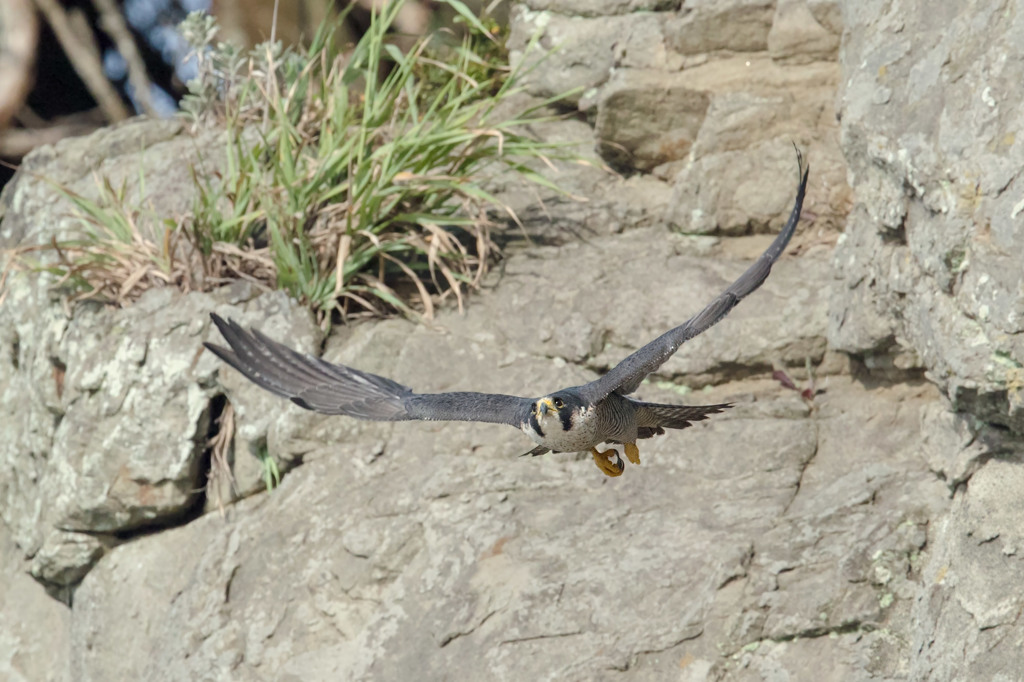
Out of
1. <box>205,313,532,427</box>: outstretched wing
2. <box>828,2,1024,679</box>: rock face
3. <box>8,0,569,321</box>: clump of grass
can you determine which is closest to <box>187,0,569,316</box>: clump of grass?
<box>8,0,569,321</box>: clump of grass

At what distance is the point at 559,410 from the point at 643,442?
1.46 metres

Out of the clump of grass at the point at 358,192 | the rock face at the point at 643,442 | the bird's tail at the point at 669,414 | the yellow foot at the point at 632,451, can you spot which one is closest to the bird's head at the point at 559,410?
the bird's tail at the point at 669,414

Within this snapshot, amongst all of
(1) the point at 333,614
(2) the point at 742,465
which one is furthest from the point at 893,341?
(1) the point at 333,614

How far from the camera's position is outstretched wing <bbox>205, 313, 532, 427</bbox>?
3.63 meters

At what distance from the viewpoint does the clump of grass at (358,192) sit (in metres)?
5.41

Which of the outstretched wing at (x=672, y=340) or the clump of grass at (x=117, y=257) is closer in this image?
the outstretched wing at (x=672, y=340)

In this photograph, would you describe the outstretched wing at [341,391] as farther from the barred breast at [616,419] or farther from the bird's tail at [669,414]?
the bird's tail at [669,414]

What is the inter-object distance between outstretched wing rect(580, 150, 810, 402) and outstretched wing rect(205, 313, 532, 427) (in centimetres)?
30

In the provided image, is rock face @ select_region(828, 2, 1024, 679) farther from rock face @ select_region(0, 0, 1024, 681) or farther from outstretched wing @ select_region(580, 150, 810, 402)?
outstretched wing @ select_region(580, 150, 810, 402)

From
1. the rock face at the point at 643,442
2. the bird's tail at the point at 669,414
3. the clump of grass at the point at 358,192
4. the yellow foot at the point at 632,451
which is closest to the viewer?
the rock face at the point at 643,442

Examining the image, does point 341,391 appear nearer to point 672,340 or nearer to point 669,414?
point 669,414

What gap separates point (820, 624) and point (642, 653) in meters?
0.63

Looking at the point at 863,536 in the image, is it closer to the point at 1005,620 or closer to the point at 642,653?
the point at 1005,620

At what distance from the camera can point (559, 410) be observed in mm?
3396
